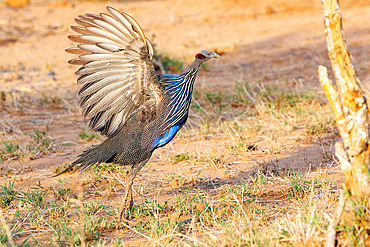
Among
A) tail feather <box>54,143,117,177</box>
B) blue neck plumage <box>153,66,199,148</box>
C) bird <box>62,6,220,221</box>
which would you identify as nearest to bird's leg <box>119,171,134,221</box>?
bird <box>62,6,220,221</box>

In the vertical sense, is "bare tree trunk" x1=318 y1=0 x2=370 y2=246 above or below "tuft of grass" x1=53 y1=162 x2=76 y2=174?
above

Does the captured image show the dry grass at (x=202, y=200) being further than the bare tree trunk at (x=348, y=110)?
Yes

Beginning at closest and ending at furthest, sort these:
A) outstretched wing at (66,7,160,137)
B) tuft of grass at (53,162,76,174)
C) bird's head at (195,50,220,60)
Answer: outstretched wing at (66,7,160,137)
bird's head at (195,50,220,60)
tuft of grass at (53,162,76,174)

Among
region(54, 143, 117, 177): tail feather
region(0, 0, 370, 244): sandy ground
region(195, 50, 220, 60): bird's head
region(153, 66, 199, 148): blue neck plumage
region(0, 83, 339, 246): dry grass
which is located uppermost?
region(195, 50, 220, 60): bird's head

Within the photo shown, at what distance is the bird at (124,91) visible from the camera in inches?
134

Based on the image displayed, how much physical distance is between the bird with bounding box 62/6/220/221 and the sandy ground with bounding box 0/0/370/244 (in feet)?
A: 2.20

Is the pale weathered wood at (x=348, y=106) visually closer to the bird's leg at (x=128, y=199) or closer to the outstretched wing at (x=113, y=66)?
the outstretched wing at (x=113, y=66)

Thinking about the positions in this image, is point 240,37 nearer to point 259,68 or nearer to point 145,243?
point 259,68

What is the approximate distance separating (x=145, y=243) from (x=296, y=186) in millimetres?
1329

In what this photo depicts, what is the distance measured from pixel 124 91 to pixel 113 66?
20 centimetres

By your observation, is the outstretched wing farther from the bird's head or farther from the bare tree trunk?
the bare tree trunk

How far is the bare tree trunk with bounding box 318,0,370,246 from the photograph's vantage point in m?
2.66

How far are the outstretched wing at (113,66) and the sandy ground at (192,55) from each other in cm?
95

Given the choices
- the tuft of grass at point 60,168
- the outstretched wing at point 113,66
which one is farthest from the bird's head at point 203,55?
the tuft of grass at point 60,168
